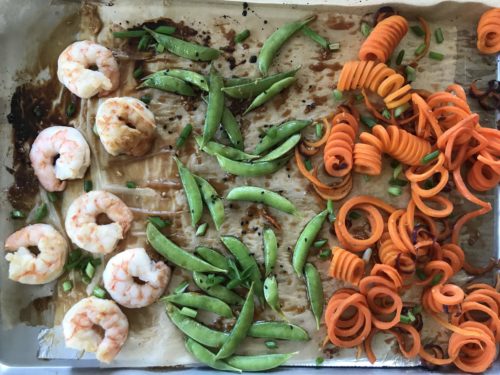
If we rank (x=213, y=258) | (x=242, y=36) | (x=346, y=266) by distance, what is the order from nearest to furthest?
1. (x=346, y=266)
2. (x=213, y=258)
3. (x=242, y=36)

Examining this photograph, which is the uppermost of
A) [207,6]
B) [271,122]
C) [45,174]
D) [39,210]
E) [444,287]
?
[207,6]

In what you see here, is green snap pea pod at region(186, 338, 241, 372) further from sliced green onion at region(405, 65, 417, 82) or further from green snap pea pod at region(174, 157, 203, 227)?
sliced green onion at region(405, 65, 417, 82)

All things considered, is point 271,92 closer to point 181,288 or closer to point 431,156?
point 431,156

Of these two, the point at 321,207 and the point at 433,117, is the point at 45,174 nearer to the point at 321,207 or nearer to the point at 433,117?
the point at 321,207

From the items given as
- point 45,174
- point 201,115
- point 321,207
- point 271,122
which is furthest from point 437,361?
point 45,174

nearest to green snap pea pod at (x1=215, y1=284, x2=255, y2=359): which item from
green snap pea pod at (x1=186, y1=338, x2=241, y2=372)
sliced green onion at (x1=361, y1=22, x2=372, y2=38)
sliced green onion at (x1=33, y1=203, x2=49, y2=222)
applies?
green snap pea pod at (x1=186, y1=338, x2=241, y2=372)

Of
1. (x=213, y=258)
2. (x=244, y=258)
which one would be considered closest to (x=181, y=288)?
(x=213, y=258)

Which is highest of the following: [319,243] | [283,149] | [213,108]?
[213,108]
